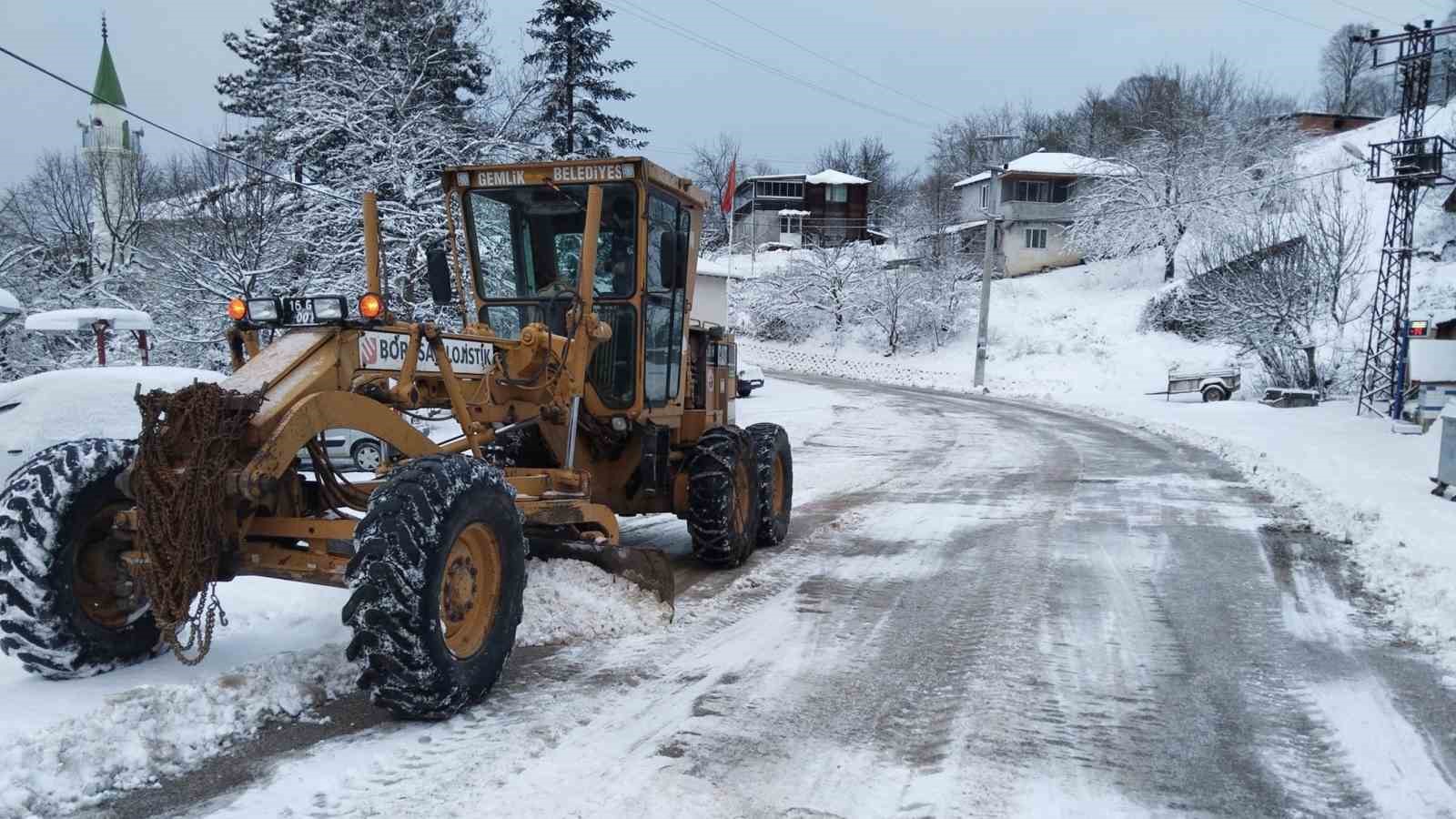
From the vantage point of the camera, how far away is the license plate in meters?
4.86

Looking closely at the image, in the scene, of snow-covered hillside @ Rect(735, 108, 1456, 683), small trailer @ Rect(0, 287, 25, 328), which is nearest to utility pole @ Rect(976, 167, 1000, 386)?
snow-covered hillside @ Rect(735, 108, 1456, 683)

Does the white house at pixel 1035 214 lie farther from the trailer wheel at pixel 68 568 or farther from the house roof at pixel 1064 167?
the trailer wheel at pixel 68 568

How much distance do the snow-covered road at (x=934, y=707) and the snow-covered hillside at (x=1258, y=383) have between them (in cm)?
56

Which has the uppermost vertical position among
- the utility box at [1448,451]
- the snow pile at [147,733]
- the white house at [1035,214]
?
the white house at [1035,214]

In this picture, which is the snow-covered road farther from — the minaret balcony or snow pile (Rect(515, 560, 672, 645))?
the minaret balcony

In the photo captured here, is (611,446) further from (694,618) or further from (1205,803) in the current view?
(1205,803)

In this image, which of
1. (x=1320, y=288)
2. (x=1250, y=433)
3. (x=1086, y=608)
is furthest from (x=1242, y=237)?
(x=1086, y=608)

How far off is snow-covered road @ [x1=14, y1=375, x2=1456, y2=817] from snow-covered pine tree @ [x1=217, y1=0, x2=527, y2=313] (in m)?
12.1

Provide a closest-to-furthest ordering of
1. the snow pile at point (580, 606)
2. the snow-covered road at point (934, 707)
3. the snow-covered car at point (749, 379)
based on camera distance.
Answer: the snow-covered road at point (934, 707) → the snow pile at point (580, 606) → the snow-covered car at point (749, 379)

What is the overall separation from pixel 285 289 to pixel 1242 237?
29277mm

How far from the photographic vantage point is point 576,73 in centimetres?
2575

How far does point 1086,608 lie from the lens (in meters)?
6.73

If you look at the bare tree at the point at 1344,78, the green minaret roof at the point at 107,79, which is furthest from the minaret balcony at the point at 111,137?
the bare tree at the point at 1344,78

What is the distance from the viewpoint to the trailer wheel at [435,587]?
404 cm
